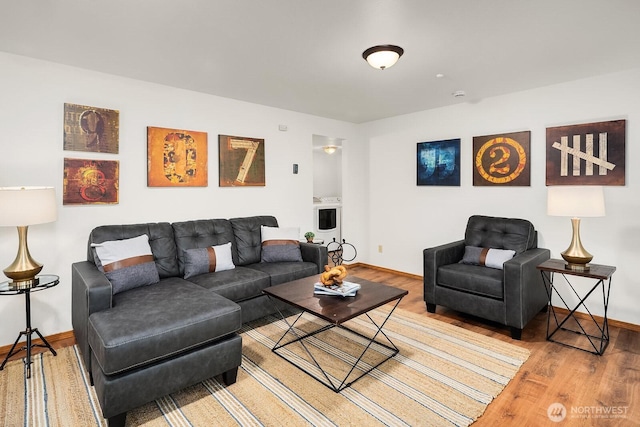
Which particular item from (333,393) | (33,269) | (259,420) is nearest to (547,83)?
(333,393)

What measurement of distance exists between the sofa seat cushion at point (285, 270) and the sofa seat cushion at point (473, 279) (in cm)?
134

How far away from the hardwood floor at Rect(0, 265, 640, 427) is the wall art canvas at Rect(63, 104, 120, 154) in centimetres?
168

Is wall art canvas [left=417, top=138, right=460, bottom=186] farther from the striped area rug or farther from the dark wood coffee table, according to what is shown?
the dark wood coffee table

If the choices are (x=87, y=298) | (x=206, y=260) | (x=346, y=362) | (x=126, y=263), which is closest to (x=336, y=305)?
(x=346, y=362)

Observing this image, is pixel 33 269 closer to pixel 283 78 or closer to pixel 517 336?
pixel 283 78

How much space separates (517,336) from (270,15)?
3.15 meters

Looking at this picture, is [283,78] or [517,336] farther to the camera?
[283,78]

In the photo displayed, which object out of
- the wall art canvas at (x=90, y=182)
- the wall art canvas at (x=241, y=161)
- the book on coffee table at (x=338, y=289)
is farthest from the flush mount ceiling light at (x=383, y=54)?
the wall art canvas at (x=90, y=182)

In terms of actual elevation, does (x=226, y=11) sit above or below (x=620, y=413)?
above

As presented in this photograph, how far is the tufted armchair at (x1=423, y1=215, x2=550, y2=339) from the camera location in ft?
9.39

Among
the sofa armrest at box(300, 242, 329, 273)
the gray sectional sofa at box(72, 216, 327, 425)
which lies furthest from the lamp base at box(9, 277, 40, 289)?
the sofa armrest at box(300, 242, 329, 273)

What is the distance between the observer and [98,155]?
3027mm

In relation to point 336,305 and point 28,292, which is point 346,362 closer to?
point 336,305

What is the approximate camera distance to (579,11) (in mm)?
2053
